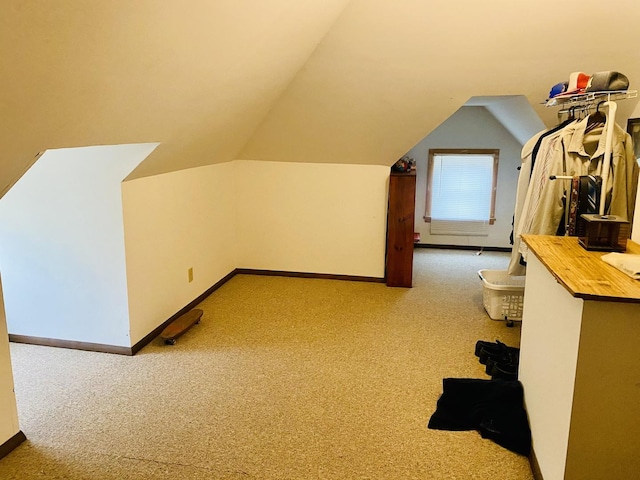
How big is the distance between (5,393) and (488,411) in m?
2.23

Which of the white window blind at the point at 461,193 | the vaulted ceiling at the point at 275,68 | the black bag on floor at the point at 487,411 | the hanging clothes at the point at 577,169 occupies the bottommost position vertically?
the black bag on floor at the point at 487,411

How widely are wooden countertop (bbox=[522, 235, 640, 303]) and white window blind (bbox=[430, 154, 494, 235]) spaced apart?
3.51 metres

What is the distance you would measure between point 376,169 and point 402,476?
294 cm

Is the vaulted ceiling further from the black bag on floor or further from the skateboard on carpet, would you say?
the black bag on floor

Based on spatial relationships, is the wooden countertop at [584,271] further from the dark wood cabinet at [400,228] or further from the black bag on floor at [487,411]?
the dark wood cabinet at [400,228]

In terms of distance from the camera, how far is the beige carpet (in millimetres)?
2092

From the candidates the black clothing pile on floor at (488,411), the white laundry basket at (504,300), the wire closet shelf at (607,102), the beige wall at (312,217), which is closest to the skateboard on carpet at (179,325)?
the beige wall at (312,217)

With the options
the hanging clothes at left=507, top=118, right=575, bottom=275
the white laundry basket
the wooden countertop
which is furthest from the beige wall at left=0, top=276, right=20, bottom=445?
the white laundry basket

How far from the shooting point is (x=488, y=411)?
7.64ft

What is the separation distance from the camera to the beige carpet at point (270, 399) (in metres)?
2.09

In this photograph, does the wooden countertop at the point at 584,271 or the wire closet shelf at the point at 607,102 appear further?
the wire closet shelf at the point at 607,102

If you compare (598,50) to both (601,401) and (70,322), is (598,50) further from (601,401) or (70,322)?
(70,322)

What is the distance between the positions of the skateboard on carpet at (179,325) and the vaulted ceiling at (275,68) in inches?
41.6

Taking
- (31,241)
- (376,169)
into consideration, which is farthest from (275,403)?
(376,169)
